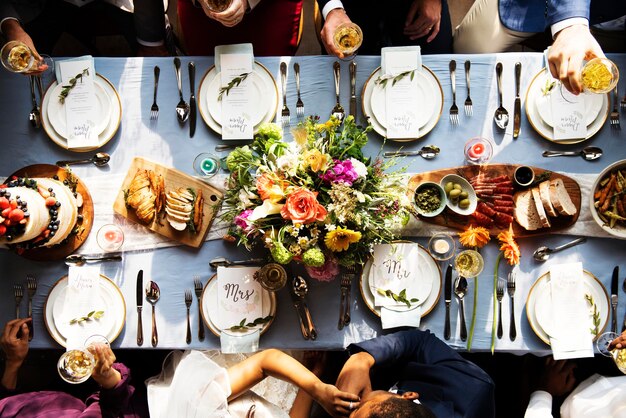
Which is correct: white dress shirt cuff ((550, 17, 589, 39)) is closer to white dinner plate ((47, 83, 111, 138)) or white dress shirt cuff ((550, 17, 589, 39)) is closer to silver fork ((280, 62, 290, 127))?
silver fork ((280, 62, 290, 127))

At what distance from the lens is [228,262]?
1.98 metres

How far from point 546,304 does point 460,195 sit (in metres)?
0.51

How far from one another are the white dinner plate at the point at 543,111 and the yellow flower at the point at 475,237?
0.43 metres

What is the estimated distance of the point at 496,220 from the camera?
1.93 meters

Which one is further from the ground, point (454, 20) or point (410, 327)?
point (454, 20)

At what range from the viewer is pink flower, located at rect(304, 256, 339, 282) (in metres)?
1.81

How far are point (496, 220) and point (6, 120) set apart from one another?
1.90 metres

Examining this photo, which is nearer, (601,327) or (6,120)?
(601,327)

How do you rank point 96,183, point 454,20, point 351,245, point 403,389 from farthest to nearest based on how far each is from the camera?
point 454,20, point 96,183, point 403,389, point 351,245

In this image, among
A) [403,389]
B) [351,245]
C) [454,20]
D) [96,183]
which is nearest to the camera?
[351,245]

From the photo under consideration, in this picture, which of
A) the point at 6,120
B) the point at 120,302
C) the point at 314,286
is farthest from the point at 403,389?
the point at 6,120

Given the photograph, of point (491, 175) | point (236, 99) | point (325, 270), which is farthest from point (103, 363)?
point (491, 175)

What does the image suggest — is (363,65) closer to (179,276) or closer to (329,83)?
(329,83)

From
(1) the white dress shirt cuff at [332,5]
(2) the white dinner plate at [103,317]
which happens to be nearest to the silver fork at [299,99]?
(1) the white dress shirt cuff at [332,5]
